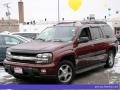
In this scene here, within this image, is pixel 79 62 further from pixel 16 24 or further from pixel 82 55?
pixel 16 24

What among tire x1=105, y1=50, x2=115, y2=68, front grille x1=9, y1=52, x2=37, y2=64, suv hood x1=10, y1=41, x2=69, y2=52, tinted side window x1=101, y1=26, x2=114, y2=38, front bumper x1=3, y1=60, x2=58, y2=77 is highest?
tinted side window x1=101, y1=26, x2=114, y2=38

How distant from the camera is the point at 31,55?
754cm

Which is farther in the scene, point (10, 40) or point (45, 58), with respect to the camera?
point (10, 40)

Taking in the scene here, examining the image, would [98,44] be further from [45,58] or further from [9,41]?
[9,41]

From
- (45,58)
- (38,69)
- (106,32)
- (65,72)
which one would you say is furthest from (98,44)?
(38,69)

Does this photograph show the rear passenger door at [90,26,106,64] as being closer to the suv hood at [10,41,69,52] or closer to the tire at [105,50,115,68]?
the tire at [105,50,115,68]

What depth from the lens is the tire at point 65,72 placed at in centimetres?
770

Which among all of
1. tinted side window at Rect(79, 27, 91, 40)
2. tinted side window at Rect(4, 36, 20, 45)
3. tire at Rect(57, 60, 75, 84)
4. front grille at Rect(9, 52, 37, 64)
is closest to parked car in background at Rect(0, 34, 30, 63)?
tinted side window at Rect(4, 36, 20, 45)

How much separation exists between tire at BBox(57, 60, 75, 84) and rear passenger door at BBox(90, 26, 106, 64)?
59.8 inches

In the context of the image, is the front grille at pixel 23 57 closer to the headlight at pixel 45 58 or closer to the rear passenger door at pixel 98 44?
the headlight at pixel 45 58

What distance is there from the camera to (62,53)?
770 cm

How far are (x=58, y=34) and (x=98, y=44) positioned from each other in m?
1.55

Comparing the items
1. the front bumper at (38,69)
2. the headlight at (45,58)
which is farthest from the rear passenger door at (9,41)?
the headlight at (45,58)

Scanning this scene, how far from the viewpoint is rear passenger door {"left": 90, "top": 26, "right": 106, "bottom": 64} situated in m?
9.30
